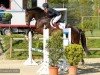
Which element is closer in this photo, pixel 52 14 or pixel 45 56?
pixel 45 56

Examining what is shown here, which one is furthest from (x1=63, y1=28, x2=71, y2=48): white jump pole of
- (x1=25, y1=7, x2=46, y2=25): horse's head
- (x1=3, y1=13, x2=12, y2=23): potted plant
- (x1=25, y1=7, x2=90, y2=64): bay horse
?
(x1=3, y1=13, x2=12, y2=23): potted plant

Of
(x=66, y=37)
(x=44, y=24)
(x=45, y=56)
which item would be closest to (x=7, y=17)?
(x=44, y=24)

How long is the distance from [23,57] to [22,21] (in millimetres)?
10645

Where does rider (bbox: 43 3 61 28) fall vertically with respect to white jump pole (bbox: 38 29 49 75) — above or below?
above

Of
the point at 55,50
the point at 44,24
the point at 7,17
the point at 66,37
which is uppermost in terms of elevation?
the point at 7,17

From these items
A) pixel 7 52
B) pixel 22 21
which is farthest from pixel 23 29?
pixel 7 52

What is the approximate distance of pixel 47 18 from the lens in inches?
637

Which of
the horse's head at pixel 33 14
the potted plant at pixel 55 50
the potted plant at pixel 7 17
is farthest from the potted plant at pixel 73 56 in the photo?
the potted plant at pixel 7 17

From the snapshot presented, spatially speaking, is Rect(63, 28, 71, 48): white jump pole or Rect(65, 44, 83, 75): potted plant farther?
Rect(63, 28, 71, 48): white jump pole

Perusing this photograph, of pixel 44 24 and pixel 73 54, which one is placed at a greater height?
pixel 44 24

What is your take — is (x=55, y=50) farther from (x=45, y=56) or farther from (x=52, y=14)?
(x=52, y=14)

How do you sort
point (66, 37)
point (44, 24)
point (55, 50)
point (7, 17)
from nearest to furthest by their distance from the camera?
point (55, 50) → point (66, 37) → point (44, 24) → point (7, 17)

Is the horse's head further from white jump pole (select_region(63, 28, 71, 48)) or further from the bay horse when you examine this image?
white jump pole (select_region(63, 28, 71, 48))

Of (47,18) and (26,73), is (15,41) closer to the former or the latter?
(47,18)
